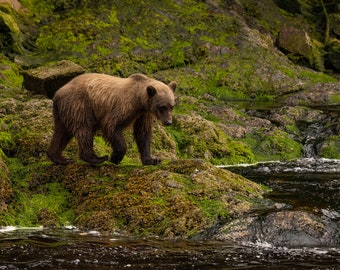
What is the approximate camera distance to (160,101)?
39.0ft

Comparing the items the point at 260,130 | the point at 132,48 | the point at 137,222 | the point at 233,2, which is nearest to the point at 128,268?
the point at 137,222

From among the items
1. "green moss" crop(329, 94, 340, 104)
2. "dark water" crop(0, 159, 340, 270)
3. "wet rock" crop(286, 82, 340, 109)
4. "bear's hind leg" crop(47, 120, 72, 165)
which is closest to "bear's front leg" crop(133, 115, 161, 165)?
"bear's hind leg" crop(47, 120, 72, 165)

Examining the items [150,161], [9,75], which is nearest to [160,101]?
[150,161]

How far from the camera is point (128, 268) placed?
7.48 m

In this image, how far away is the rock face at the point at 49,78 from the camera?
18.2m

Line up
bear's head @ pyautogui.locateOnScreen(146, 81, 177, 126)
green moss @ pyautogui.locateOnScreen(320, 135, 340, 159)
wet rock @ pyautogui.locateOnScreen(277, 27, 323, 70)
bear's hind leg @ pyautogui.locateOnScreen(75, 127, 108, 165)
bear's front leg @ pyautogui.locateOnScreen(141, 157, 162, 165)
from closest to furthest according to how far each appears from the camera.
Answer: bear's head @ pyautogui.locateOnScreen(146, 81, 177, 126) < bear's hind leg @ pyautogui.locateOnScreen(75, 127, 108, 165) < bear's front leg @ pyautogui.locateOnScreen(141, 157, 162, 165) < green moss @ pyautogui.locateOnScreen(320, 135, 340, 159) < wet rock @ pyautogui.locateOnScreen(277, 27, 323, 70)

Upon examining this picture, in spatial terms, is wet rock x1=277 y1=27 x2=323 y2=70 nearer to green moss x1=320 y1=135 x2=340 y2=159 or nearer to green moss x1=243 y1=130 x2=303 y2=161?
green moss x1=320 y1=135 x2=340 y2=159

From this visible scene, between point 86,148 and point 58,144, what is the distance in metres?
0.90

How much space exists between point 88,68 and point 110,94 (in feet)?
58.4

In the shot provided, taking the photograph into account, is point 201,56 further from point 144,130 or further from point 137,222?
point 137,222

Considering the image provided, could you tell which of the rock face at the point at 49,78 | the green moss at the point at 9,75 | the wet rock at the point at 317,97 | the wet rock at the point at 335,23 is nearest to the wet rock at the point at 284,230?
the rock face at the point at 49,78

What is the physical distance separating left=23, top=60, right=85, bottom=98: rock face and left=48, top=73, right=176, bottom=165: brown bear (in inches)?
226

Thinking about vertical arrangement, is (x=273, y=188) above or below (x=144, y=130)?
below

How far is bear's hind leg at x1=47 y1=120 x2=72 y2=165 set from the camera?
12578 mm
